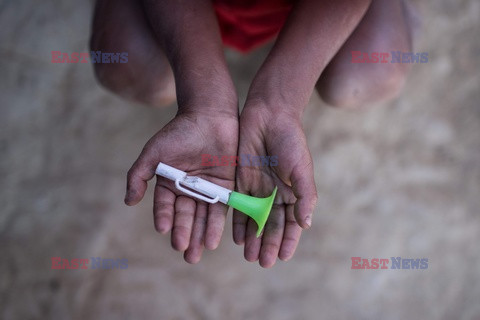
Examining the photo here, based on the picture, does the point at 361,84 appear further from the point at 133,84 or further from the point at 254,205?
the point at 133,84

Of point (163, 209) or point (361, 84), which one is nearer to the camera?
point (163, 209)

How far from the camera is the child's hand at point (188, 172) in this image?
1.33 meters

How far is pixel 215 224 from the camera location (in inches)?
53.9

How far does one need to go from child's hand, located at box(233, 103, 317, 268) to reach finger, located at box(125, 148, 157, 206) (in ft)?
0.91

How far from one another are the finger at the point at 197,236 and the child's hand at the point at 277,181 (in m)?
0.10

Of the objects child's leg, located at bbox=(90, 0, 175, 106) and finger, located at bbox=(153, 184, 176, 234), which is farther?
child's leg, located at bbox=(90, 0, 175, 106)

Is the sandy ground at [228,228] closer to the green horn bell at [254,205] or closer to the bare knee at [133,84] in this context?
the bare knee at [133,84]

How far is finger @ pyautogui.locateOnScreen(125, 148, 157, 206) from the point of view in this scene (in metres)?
1.32

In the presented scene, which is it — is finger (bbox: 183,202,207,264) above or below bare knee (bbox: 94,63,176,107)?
below

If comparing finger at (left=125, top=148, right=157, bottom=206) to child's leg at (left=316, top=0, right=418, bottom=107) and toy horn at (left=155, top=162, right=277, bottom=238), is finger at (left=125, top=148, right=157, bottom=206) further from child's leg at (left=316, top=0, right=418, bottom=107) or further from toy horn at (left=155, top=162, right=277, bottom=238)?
child's leg at (left=316, top=0, right=418, bottom=107)

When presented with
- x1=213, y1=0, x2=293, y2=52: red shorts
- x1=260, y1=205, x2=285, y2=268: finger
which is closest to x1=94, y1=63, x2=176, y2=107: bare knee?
x1=213, y1=0, x2=293, y2=52: red shorts

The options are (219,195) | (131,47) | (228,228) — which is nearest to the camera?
(219,195)

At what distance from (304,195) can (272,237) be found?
0.18 m

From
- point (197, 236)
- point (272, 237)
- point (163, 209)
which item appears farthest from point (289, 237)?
point (163, 209)
